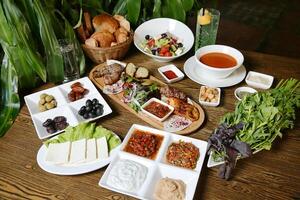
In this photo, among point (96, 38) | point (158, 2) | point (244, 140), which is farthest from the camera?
point (158, 2)

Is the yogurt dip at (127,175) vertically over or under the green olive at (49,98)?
under

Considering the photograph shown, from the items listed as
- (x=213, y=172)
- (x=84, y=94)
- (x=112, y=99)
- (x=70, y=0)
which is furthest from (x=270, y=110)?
(x=70, y=0)

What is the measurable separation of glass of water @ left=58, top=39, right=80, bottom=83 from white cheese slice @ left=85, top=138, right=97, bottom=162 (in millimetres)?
438

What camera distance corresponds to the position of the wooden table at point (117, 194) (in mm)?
945

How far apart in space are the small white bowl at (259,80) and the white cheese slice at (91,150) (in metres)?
0.73

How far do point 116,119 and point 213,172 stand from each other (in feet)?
1.41

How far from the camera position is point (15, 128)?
3.84ft

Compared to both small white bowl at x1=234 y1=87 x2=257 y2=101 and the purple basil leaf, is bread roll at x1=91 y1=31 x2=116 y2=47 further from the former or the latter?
the purple basil leaf

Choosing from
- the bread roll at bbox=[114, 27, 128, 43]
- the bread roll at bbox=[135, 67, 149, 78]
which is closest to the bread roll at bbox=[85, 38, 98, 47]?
the bread roll at bbox=[114, 27, 128, 43]

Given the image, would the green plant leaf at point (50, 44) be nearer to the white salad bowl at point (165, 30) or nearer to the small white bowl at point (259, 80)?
the white salad bowl at point (165, 30)

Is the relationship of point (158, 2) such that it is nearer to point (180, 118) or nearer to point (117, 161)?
point (180, 118)

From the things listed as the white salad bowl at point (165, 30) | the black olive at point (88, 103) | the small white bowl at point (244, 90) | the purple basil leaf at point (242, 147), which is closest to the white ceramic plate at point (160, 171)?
the purple basil leaf at point (242, 147)

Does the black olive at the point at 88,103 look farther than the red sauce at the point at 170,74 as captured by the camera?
No

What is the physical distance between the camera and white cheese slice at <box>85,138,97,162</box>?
1.00 m
